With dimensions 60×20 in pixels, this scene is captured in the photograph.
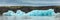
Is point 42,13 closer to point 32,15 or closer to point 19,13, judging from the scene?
point 32,15

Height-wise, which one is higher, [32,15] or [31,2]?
[31,2]

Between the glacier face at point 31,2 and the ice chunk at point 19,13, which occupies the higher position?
the glacier face at point 31,2

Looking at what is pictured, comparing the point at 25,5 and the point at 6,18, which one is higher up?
the point at 25,5

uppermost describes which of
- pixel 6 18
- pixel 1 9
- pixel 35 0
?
pixel 35 0

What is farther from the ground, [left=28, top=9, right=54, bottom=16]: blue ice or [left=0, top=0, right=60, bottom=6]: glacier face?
[left=0, top=0, right=60, bottom=6]: glacier face

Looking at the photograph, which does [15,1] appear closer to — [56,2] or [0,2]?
[0,2]

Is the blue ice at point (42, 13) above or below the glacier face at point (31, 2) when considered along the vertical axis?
below

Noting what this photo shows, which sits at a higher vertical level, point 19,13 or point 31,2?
point 31,2

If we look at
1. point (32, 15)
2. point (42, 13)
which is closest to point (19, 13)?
point (32, 15)

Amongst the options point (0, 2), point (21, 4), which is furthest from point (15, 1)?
point (0, 2)

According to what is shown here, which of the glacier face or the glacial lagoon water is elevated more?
the glacier face

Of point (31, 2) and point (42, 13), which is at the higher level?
point (31, 2)
